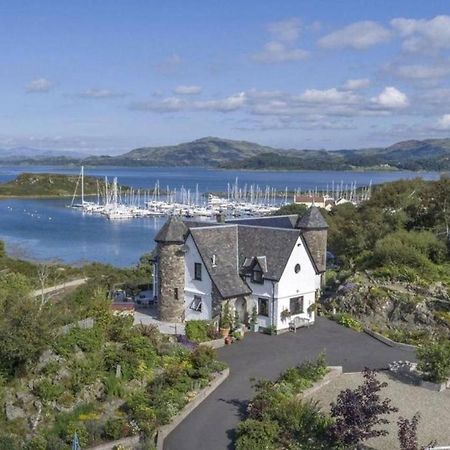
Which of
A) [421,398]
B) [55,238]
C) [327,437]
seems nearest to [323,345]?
[421,398]

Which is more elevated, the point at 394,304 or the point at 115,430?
the point at 394,304

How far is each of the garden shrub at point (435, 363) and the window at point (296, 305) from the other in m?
8.23

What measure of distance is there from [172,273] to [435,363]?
1441 cm

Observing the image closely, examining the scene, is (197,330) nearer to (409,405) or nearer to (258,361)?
(258,361)

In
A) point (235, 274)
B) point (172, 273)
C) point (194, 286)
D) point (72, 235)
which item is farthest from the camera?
point (72, 235)

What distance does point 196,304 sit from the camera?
31.8 m

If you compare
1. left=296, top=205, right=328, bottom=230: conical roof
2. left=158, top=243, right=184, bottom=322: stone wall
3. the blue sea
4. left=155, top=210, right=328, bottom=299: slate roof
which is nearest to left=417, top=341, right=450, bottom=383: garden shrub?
left=155, top=210, right=328, bottom=299: slate roof

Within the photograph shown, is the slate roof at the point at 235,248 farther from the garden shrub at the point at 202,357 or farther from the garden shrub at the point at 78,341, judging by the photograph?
the garden shrub at the point at 78,341

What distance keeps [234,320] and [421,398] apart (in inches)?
427

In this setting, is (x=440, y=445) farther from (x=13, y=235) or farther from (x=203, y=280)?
(x=13, y=235)

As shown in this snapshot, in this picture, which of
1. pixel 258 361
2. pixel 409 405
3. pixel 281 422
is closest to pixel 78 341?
pixel 258 361

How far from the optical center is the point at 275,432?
1902cm

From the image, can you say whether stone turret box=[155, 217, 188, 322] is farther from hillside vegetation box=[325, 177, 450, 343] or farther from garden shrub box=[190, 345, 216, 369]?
hillside vegetation box=[325, 177, 450, 343]

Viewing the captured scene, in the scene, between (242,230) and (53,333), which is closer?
(53,333)
